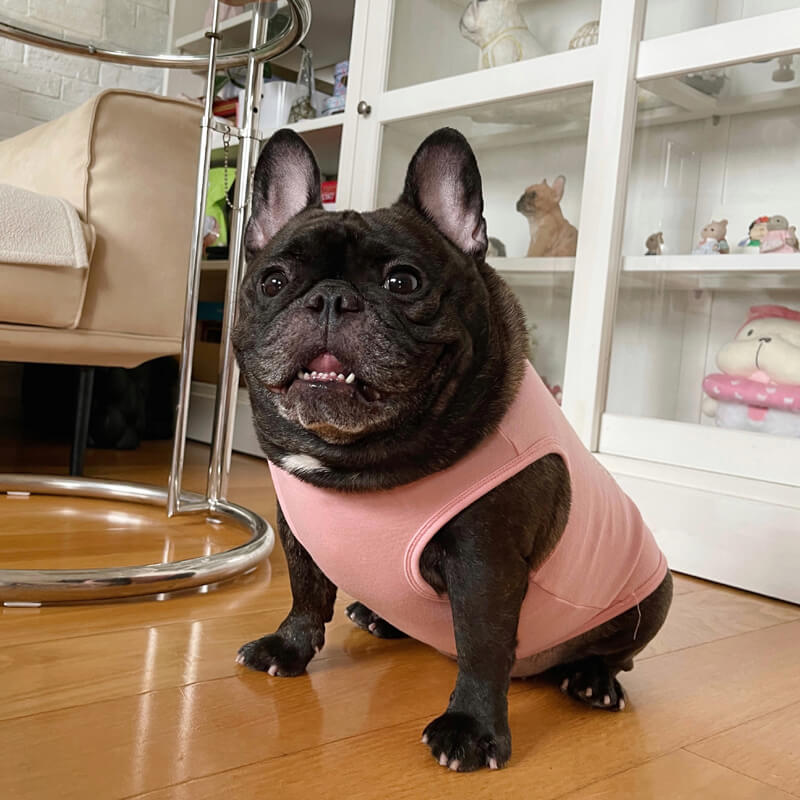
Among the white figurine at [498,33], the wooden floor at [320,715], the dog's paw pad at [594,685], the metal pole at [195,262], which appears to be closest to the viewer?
the wooden floor at [320,715]

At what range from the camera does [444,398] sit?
0.75 meters

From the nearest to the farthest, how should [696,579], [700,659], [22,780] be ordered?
[22,780]
[700,659]
[696,579]

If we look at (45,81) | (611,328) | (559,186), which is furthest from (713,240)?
(45,81)

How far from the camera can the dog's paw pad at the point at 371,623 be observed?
1.08 m

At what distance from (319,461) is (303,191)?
29cm

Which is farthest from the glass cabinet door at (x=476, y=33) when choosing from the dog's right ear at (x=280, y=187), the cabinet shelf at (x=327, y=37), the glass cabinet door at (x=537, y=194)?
the dog's right ear at (x=280, y=187)

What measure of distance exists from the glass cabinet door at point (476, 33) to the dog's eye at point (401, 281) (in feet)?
4.27

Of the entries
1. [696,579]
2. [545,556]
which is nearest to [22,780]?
[545,556]

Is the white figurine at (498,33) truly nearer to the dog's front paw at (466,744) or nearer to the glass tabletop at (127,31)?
the glass tabletop at (127,31)

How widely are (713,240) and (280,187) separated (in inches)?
43.1

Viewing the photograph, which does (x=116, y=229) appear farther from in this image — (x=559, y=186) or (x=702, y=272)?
(x=702, y=272)

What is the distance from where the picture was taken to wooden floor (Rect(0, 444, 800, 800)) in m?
0.68

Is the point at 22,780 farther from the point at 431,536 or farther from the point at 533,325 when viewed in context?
the point at 533,325

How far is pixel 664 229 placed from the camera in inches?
68.4
